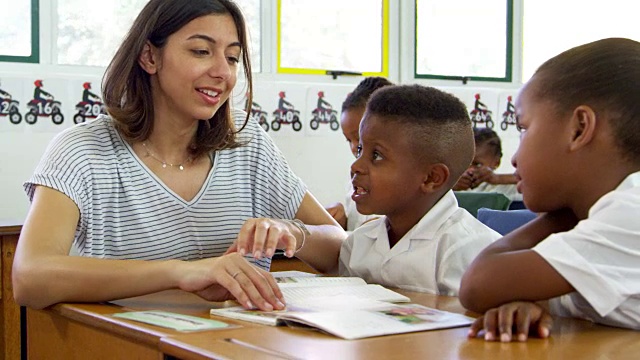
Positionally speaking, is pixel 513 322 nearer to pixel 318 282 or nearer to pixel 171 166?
pixel 318 282

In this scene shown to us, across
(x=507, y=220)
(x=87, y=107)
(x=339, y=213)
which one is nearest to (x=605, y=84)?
(x=507, y=220)

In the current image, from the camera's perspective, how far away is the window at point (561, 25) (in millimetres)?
5414

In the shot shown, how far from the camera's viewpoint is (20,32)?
13.1ft

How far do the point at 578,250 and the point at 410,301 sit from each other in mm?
413

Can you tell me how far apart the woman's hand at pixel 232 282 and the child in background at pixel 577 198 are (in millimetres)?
308

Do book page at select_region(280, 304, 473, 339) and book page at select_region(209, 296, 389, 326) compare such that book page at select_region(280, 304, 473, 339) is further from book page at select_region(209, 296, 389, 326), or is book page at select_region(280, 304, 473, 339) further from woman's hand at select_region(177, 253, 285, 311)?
woman's hand at select_region(177, 253, 285, 311)

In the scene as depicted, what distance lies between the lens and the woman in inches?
72.2

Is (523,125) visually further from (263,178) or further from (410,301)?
(263,178)

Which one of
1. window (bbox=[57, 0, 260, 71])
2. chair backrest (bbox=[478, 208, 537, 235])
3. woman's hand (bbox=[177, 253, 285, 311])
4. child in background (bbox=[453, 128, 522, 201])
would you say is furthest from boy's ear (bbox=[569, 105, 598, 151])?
child in background (bbox=[453, 128, 522, 201])

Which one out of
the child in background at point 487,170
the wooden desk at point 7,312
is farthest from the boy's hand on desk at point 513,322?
the child in background at point 487,170

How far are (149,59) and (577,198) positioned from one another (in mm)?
1145

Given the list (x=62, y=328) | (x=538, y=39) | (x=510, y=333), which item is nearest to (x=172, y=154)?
(x=62, y=328)

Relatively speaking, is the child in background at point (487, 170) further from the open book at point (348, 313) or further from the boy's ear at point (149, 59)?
the open book at point (348, 313)

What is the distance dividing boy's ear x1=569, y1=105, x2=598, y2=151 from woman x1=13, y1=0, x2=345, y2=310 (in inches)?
24.5
